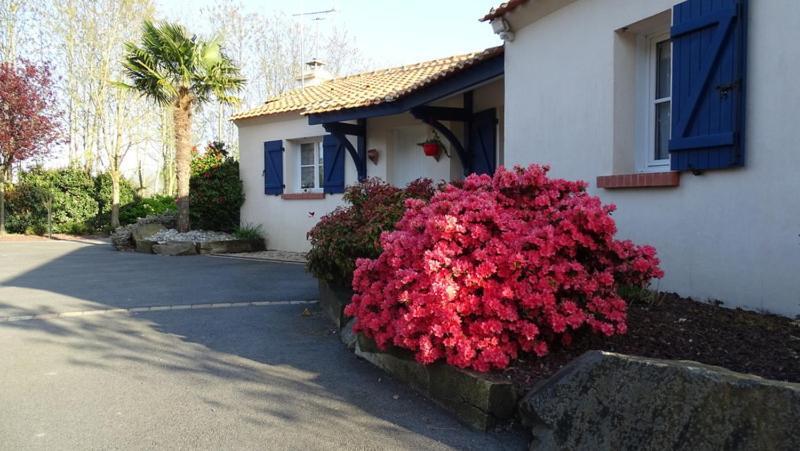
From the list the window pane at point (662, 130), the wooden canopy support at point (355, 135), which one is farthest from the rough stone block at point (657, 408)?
the wooden canopy support at point (355, 135)

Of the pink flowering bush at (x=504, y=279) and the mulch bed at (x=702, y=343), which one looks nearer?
the mulch bed at (x=702, y=343)

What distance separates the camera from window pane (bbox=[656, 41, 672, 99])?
5398 mm

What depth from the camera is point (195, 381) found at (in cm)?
407

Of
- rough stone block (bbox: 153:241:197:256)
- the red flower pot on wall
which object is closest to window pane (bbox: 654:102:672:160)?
the red flower pot on wall

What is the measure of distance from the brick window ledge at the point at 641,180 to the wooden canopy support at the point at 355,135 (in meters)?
6.57

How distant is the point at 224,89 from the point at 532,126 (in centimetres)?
908

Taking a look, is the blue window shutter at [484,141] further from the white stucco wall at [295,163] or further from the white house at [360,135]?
the white stucco wall at [295,163]

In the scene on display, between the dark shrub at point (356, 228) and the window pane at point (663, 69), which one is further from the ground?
the window pane at point (663, 69)

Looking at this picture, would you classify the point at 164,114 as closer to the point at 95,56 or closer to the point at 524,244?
Answer: the point at 95,56

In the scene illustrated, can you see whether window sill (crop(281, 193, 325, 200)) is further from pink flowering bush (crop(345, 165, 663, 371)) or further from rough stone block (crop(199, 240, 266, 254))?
pink flowering bush (crop(345, 165, 663, 371))

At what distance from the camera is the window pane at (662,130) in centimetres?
541

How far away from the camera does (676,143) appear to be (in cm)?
472

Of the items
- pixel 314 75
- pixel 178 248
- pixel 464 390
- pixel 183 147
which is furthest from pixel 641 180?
pixel 314 75

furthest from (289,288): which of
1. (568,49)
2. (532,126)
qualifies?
(568,49)
